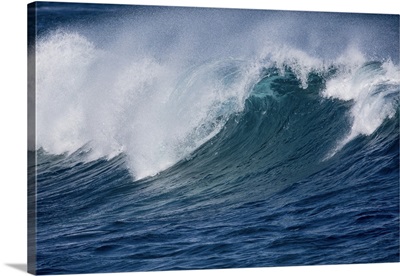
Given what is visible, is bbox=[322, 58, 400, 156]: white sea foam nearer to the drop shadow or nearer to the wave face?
the wave face

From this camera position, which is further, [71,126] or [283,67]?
[283,67]

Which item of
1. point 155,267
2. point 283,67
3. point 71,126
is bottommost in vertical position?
point 155,267

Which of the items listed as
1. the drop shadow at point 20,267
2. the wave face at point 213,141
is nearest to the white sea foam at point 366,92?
the wave face at point 213,141

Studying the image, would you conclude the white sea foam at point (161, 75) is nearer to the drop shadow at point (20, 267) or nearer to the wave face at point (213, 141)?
the wave face at point (213, 141)

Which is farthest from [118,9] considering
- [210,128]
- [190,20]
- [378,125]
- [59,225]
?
[378,125]

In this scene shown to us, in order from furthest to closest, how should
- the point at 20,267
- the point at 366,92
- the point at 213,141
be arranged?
the point at 366,92, the point at 213,141, the point at 20,267

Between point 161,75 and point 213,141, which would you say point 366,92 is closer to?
point 213,141

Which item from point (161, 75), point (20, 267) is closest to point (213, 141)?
point (161, 75)

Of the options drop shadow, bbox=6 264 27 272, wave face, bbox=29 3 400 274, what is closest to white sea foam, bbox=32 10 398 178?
wave face, bbox=29 3 400 274

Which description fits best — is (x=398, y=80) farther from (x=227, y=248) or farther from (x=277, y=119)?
(x=227, y=248)
